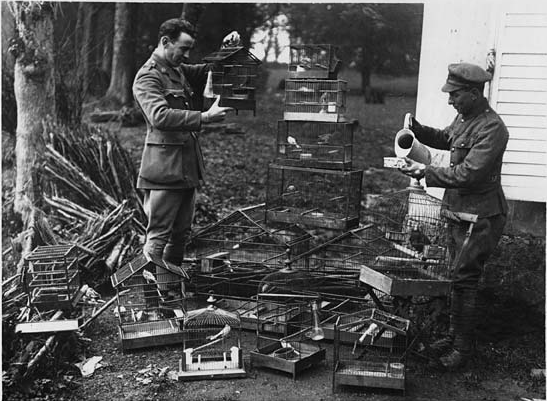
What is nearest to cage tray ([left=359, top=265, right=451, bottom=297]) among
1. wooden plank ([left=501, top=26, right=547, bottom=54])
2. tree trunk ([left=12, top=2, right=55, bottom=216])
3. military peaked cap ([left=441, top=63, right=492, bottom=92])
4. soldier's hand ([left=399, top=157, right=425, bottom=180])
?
soldier's hand ([left=399, top=157, right=425, bottom=180])

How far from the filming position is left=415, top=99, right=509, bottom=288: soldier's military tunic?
548cm

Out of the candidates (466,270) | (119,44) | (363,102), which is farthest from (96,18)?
(466,270)

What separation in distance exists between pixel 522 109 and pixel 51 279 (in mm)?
5483

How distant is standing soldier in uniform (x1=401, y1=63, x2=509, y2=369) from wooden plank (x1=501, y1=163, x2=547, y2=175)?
159 centimetres

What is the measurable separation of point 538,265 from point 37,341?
5.64 m

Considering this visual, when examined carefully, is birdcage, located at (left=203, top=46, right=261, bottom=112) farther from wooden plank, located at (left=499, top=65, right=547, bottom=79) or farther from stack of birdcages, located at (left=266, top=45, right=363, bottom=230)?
wooden plank, located at (left=499, top=65, right=547, bottom=79)

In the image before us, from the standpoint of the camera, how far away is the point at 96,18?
1730 centimetres

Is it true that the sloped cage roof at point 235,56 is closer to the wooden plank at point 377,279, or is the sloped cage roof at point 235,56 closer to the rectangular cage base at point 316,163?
the rectangular cage base at point 316,163

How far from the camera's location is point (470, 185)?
553 centimetres

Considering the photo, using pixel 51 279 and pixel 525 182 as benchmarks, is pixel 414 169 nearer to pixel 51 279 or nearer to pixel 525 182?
pixel 525 182

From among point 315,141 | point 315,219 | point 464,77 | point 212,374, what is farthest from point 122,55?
point 212,374

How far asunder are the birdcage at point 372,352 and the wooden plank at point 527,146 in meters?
2.75

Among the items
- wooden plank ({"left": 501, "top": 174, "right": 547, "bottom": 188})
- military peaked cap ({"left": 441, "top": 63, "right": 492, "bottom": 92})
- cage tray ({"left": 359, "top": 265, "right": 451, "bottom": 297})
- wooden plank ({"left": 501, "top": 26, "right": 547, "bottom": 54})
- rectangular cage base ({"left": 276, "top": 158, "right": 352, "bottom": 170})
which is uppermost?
wooden plank ({"left": 501, "top": 26, "right": 547, "bottom": 54})

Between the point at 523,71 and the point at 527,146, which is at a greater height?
the point at 523,71
